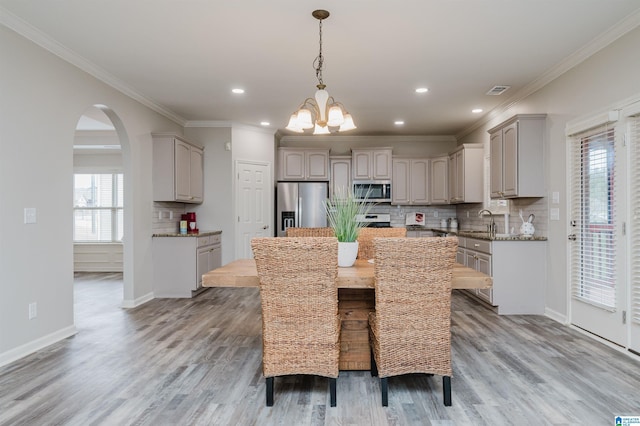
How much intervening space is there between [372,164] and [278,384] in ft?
17.1

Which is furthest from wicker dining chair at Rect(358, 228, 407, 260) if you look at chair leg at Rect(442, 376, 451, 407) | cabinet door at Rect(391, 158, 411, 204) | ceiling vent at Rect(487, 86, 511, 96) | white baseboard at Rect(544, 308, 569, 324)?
cabinet door at Rect(391, 158, 411, 204)

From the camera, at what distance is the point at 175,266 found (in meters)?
5.28

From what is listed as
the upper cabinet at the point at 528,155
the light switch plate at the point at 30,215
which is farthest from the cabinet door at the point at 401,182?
the light switch plate at the point at 30,215

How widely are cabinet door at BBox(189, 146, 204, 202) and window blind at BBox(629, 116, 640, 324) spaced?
5.15 metres

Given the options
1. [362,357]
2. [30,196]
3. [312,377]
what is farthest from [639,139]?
[30,196]

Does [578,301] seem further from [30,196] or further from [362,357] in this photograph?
[30,196]

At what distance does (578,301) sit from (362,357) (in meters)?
2.39

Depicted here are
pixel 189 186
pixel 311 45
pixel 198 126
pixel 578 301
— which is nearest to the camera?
pixel 311 45

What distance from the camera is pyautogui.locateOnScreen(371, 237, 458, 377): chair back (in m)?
2.11

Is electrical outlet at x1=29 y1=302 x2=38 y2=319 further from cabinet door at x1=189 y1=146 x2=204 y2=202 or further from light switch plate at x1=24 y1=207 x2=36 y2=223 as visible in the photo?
cabinet door at x1=189 y1=146 x2=204 y2=202

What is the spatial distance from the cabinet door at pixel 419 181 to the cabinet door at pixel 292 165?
6.64 ft

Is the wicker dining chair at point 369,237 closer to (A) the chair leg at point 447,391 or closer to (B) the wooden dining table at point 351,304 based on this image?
(B) the wooden dining table at point 351,304

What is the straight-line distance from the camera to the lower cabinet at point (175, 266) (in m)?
5.27

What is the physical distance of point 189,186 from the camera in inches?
228
